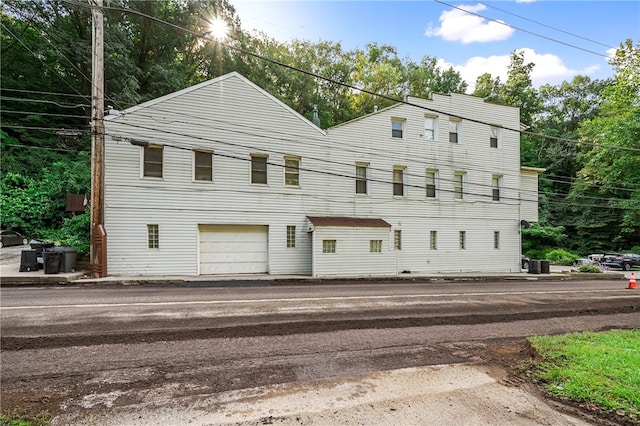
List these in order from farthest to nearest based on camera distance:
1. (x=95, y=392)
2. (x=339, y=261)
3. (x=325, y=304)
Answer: (x=339, y=261), (x=325, y=304), (x=95, y=392)

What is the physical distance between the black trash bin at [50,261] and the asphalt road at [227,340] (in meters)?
2.68

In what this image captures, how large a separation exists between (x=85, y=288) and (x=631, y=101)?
35201 mm

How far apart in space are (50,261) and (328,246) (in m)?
11.1

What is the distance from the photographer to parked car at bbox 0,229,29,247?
16.0 m

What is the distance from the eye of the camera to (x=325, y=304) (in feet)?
26.3

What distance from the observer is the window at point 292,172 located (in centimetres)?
1562

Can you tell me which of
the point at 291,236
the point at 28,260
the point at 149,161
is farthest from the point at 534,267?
the point at 28,260

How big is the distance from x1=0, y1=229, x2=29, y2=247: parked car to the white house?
8107 mm

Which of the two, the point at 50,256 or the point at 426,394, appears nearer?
the point at 426,394

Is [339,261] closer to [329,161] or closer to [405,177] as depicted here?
[329,161]

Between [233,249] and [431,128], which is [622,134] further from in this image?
[233,249]

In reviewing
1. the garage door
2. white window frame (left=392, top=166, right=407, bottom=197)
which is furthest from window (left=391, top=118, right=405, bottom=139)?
the garage door

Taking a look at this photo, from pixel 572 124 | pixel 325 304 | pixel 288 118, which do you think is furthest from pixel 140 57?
pixel 572 124

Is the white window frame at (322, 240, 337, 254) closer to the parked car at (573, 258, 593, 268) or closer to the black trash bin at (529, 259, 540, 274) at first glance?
the black trash bin at (529, 259, 540, 274)
